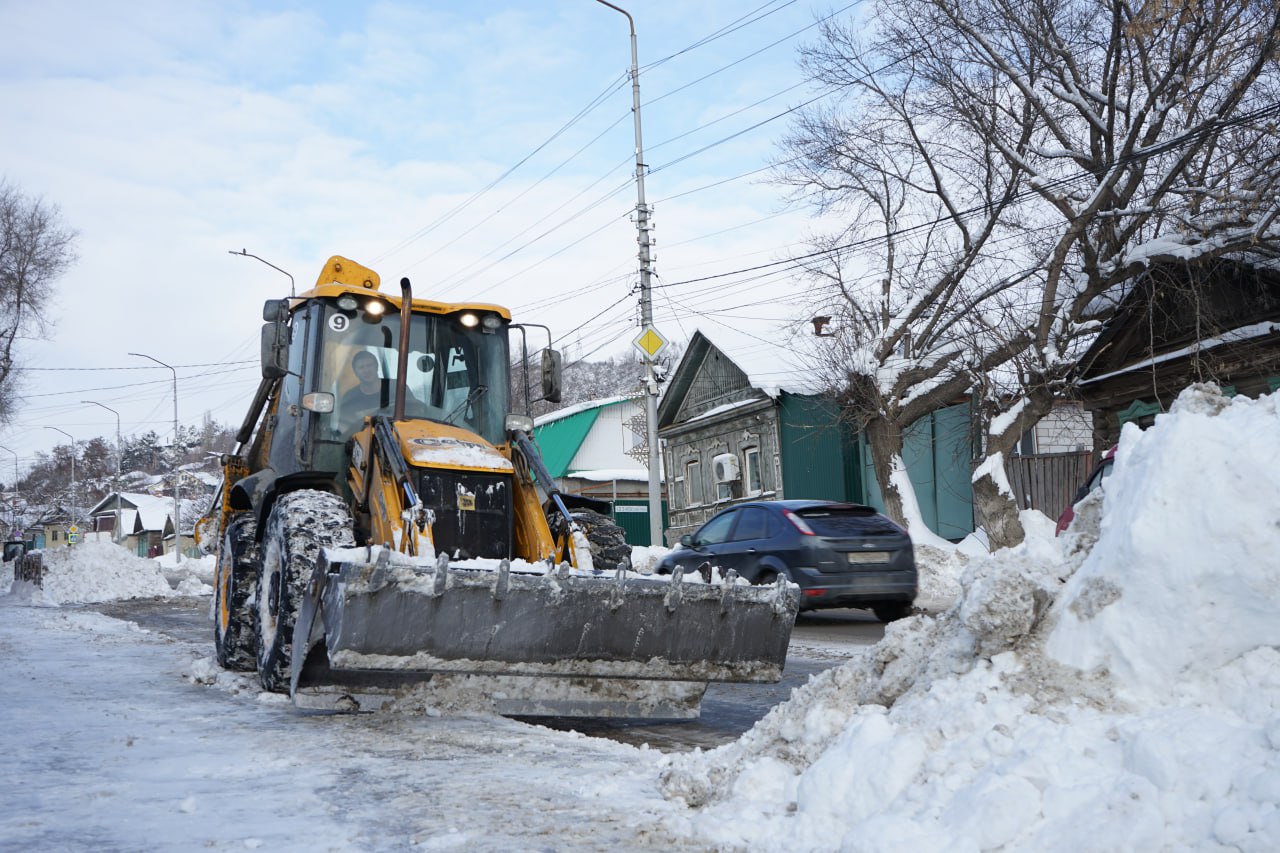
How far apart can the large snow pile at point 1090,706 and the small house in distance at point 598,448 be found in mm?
35987

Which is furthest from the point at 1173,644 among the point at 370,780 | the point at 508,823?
the point at 370,780

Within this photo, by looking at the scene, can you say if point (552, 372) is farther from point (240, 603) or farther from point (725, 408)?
point (725, 408)

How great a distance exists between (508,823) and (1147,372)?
1770 cm

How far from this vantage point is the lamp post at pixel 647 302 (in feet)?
68.3

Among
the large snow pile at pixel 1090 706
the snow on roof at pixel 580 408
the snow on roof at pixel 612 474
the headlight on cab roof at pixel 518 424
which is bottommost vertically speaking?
the large snow pile at pixel 1090 706

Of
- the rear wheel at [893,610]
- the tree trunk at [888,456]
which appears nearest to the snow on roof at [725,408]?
the tree trunk at [888,456]

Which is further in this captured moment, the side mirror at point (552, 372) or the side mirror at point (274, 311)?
the side mirror at point (552, 372)

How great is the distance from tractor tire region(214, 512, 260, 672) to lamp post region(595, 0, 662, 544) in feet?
38.6

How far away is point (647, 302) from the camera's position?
21.6 m

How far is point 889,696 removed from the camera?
4.44m

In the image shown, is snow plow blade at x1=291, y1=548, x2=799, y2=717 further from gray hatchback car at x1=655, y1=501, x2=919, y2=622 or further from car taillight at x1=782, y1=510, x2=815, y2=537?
car taillight at x1=782, y1=510, x2=815, y2=537

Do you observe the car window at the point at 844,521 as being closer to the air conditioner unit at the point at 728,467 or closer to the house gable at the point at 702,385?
the house gable at the point at 702,385

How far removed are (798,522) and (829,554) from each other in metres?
0.52

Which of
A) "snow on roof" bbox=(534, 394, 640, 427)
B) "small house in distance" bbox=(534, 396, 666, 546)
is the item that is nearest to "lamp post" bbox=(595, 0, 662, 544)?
"small house in distance" bbox=(534, 396, 666, 546)
